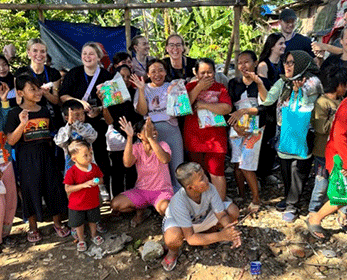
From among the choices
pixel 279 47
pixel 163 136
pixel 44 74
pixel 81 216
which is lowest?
pixel 81 216

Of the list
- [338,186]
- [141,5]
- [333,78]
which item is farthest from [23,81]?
[338,186]

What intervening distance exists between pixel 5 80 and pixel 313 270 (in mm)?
3999

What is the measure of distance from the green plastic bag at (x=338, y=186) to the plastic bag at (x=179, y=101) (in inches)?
59.4

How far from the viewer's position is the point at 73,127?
124 inches

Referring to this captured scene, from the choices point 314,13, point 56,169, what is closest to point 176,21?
point 314,13

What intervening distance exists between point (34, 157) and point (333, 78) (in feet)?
10.5

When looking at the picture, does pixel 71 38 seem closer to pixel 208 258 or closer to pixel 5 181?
pixel 5 181

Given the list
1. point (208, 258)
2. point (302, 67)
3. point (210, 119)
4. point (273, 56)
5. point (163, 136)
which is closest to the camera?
point (208, 258)

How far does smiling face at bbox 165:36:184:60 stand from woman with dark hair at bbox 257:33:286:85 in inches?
38.8

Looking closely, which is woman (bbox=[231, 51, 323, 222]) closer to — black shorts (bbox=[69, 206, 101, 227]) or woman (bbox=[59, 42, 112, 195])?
woman (bbox=[59, 42, 112, 195])

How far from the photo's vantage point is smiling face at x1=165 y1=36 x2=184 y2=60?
365 centimetres

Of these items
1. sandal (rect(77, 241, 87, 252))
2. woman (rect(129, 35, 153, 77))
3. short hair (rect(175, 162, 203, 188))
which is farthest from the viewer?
woman (rect(129, 35, 153, 77))

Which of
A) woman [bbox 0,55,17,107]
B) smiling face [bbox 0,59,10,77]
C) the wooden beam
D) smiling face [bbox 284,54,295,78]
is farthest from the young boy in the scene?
the wooden beam

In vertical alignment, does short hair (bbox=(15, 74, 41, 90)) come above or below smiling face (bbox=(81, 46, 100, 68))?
below
